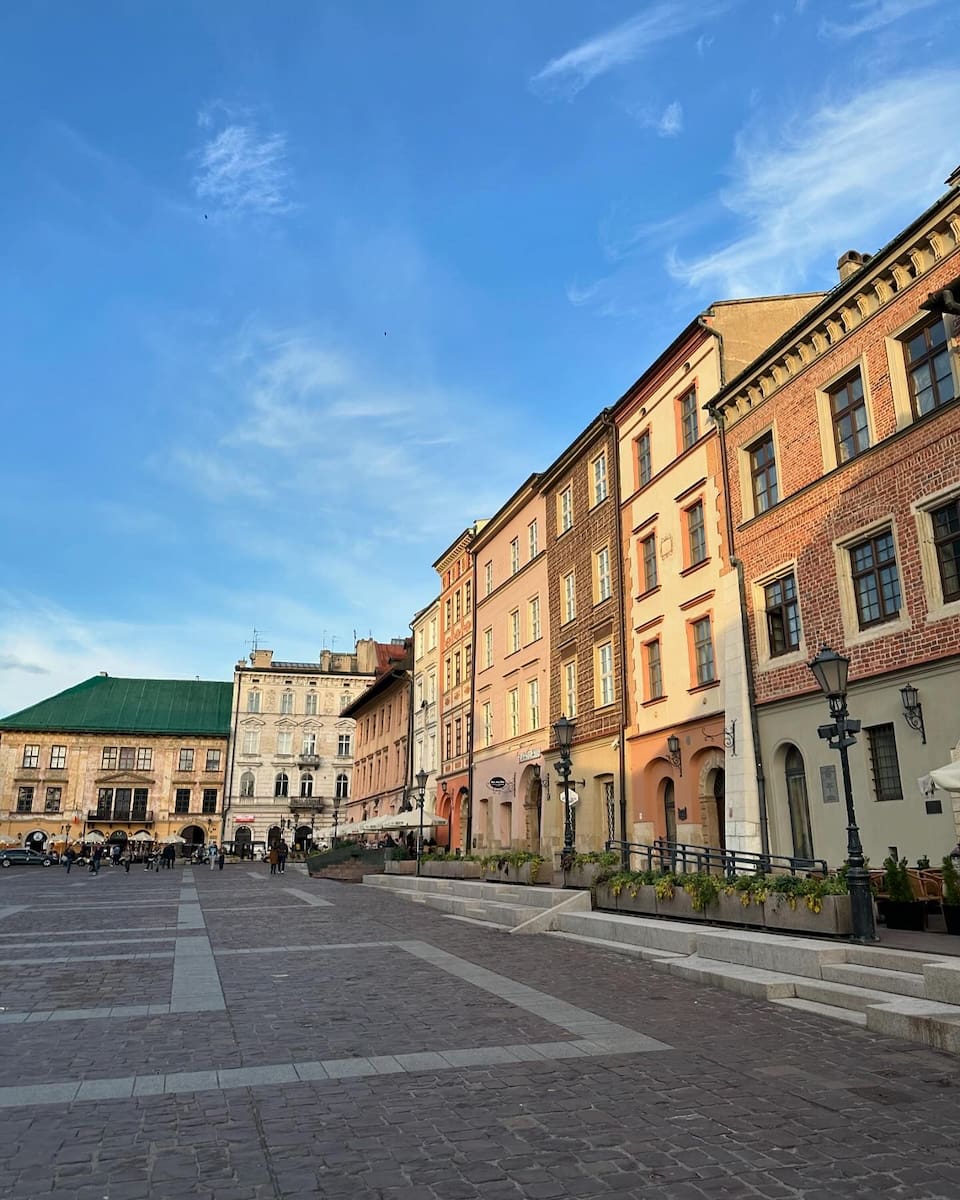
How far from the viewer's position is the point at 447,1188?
4.41 m

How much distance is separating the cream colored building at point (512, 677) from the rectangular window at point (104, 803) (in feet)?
164

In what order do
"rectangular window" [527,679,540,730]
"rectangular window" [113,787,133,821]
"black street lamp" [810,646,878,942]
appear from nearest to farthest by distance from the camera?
1. "black street lamp" [810,646,878,942]
2. "rectangular window" [527,679,540,730]
3. "rectangular window" [113,787,133,821]

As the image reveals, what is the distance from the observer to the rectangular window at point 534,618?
33922mm

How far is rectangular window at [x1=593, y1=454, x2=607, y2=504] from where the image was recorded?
29344 mm

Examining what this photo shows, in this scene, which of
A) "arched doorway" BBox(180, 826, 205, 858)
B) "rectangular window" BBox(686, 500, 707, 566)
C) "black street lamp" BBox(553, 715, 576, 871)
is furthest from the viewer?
"arched doorway" BBox(180, 826, 205, 858)

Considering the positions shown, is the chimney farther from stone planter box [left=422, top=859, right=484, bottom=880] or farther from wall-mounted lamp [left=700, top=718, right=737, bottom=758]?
stone planter box [left=422, top=859, right=484, bottom=880]

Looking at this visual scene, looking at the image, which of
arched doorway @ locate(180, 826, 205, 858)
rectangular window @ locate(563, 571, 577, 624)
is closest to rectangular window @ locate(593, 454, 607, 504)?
rectangular window @ locate(563, 571, 577, 624)

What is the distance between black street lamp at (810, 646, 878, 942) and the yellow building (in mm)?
74136

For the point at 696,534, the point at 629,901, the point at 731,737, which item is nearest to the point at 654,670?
the point at 696,534

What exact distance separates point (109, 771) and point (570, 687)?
60.7 meters

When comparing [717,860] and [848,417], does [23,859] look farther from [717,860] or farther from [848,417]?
[848,417]

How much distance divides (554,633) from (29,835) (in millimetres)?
61149

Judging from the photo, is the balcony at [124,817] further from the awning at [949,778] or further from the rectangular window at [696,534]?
the awning at [949,778]

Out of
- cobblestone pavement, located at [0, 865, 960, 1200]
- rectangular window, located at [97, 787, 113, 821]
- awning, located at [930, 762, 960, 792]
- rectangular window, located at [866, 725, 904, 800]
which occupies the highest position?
rectangular window, located at [97, 787, 113, 821]
